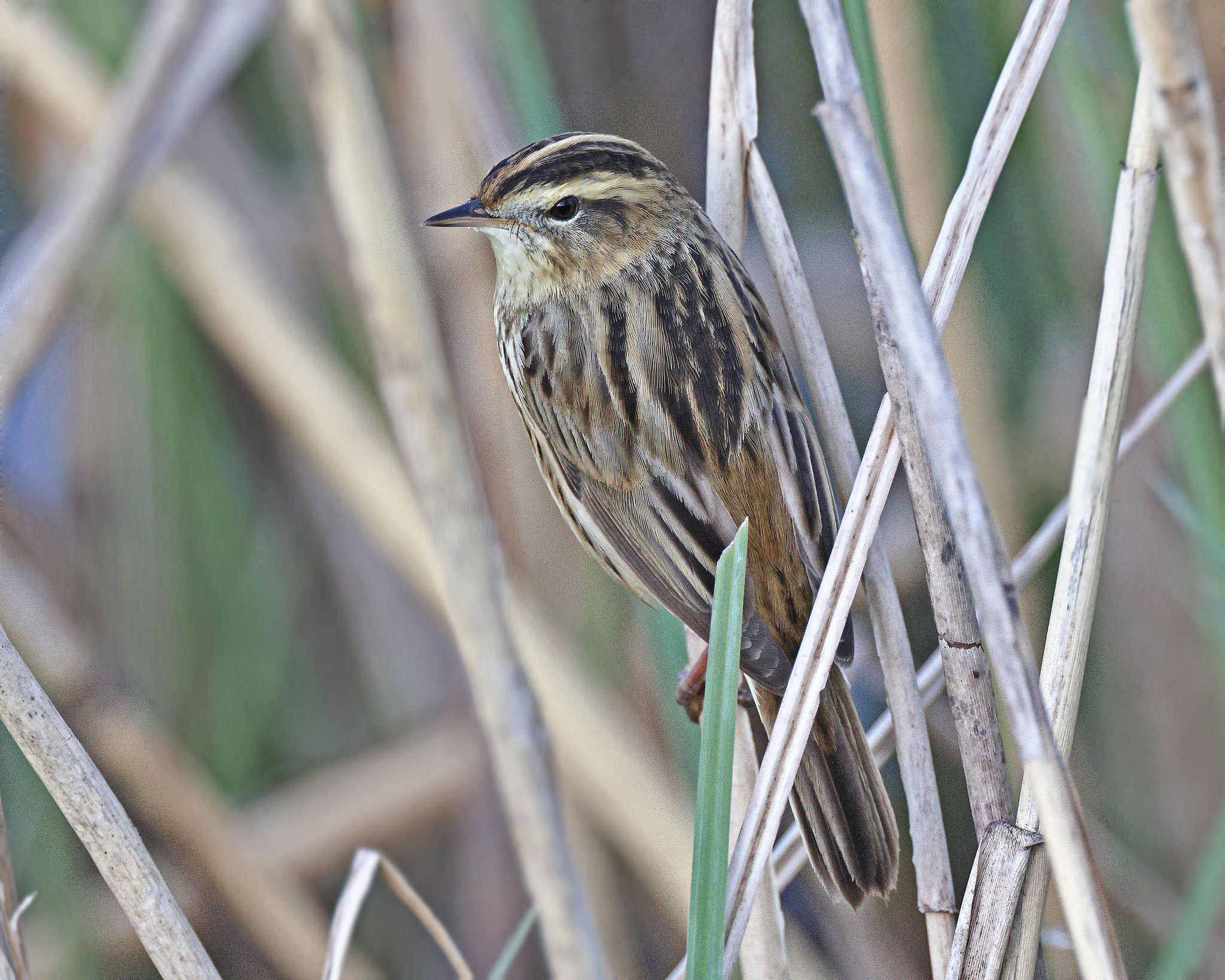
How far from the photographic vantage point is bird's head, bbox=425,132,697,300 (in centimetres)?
147

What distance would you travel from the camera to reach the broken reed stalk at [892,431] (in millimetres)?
1160

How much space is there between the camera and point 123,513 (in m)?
1.82

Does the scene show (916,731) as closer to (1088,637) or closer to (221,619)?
(1088,637)

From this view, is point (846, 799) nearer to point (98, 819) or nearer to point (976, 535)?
point (976, 535)

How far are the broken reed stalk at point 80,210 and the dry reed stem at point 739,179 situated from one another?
0.86 m

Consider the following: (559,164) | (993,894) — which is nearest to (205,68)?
(559,164)

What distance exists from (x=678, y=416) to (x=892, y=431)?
1.25 ft

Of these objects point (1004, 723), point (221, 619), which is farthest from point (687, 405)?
point (221, 619)

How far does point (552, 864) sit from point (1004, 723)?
80cm

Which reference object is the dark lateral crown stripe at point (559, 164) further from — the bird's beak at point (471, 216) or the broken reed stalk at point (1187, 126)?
Result: the broken reed stalk at point (1187, 126)

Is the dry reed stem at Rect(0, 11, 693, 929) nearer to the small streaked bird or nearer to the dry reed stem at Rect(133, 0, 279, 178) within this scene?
the dry reed stem at Rect(133, 0, 279, 178)

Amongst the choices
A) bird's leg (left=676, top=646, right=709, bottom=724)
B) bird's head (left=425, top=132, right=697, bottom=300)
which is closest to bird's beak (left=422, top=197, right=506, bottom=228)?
bird's head (left=425, top=132, right=697, bottom=300)

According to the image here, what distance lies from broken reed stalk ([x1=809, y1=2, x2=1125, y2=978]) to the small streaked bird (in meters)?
0.44

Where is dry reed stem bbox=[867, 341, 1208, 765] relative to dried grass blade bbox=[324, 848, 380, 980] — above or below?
above
